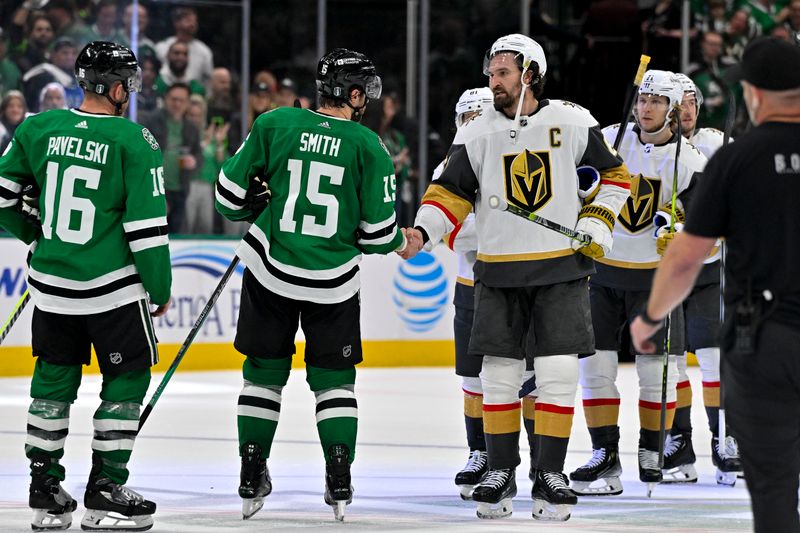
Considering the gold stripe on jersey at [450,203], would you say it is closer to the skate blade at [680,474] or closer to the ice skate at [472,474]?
the ice skate at [472,474]

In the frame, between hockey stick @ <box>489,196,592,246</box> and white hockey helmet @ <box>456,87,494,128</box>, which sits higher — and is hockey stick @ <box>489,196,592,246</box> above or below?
below

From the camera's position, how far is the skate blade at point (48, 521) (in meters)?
4.69

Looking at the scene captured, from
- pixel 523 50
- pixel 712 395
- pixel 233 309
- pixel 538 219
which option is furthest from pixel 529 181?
pixel 233 309

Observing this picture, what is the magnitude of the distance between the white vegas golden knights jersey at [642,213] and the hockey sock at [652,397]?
31cm

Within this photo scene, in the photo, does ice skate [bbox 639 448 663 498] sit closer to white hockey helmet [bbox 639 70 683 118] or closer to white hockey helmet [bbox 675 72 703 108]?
white hockey helmet [bbox 639 70 683 118]

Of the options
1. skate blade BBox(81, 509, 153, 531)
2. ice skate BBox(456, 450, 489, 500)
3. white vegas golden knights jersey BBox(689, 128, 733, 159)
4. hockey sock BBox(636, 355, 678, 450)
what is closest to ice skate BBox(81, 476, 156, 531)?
skate blade BBox(81, 509, 153, 531)

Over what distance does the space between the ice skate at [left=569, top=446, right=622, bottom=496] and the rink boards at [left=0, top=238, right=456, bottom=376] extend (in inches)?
192

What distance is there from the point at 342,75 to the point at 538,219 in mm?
→ 767

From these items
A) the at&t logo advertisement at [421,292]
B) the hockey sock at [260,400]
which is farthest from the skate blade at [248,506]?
the at&t logo advertisement at [421,292]

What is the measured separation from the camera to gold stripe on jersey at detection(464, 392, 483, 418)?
584cm

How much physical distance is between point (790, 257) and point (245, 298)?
7.29 feet

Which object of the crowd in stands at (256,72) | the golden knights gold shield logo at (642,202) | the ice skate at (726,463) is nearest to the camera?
the golden knights gold shield logo at (642,202)

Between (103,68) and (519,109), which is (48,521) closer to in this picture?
(103,68)

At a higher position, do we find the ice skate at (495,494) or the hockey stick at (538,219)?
the hockey stick at (538,219)
